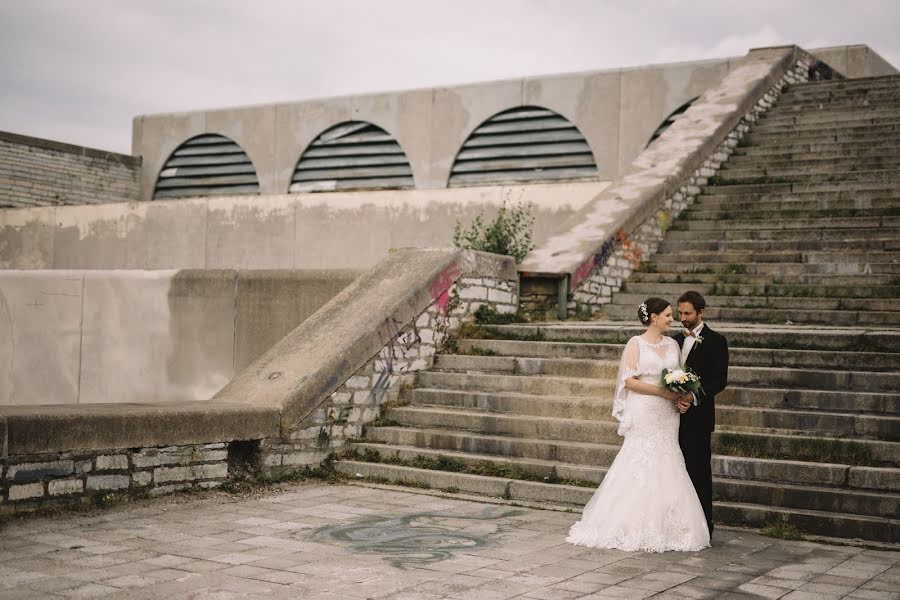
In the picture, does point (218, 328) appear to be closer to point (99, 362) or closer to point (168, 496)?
point (99, 362)

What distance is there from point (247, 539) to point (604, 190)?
7862mm

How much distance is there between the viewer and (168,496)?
23.9ft

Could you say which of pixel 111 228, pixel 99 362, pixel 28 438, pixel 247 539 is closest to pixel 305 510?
pixel 247 539

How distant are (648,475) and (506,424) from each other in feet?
7.62

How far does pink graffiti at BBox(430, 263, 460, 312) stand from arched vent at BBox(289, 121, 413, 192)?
878 cm

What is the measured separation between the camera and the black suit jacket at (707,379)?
6.36 m

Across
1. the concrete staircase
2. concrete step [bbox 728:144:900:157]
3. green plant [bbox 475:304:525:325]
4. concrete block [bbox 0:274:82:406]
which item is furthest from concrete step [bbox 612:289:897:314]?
concrete block [bbox 0:274:82:406]

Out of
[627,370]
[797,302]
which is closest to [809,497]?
[627,370]

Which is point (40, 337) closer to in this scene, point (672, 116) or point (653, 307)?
point (653, 307)

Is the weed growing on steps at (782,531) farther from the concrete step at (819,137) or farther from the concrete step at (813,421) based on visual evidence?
the concrete step at (819,137)

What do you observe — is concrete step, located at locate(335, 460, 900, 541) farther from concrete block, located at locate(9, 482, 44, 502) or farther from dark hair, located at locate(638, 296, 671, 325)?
concrete block, located at locate(9, 482, 44, 502)

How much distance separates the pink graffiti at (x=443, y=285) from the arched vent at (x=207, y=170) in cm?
1099

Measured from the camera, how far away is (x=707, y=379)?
6383 mm

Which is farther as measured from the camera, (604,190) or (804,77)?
(804,77)
